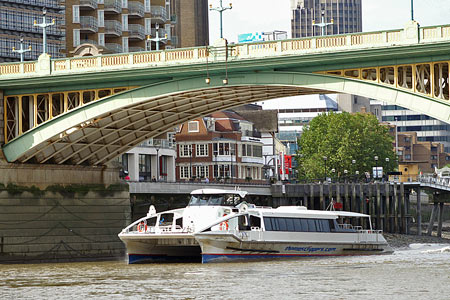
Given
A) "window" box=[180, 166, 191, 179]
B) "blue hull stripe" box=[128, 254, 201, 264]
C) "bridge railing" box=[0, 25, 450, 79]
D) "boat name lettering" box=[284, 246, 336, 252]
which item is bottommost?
"blue hull stripe" box=[128, 254, 201, 264]

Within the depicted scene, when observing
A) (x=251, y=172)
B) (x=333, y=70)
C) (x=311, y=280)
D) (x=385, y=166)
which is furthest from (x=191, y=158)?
(x=311, y=280)

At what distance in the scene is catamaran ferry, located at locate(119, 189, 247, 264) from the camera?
54156 millimetres

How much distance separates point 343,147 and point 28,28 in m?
42.0

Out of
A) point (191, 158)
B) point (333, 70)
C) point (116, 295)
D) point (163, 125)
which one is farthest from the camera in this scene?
point (191, 158)

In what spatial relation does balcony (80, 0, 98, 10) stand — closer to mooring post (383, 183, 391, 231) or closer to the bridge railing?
mooring post (383, 183, 391, 231)

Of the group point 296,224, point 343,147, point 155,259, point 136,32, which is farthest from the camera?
point 343,147

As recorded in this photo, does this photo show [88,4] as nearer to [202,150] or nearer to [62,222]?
[202,150]

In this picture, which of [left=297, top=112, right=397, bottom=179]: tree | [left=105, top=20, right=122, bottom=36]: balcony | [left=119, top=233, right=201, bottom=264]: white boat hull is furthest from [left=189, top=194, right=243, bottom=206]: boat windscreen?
[left=297, top=112, right=397, bottom=179]: tree

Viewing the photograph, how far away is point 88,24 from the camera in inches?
3634

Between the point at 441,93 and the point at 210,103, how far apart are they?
17110mm

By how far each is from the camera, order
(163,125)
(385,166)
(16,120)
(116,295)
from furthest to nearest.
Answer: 1. (385,166)
2. (163,125)
3. (16,120)
4. (116,295)

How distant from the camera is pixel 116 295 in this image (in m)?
38.8

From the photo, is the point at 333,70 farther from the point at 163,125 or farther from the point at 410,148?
the point at 410,148

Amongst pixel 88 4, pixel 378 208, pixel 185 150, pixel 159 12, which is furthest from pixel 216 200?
pixel 185 150
